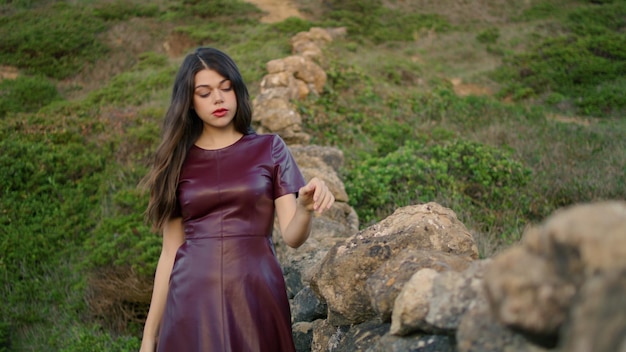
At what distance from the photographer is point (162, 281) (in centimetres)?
241

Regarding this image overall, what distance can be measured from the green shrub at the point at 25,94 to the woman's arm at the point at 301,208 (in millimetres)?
9069

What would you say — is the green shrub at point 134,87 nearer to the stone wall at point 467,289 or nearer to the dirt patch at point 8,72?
the dirt patch at point 8,72

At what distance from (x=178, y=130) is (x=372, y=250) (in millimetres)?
1076

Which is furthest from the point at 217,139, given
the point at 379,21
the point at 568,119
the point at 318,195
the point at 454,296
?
the point at 379,21

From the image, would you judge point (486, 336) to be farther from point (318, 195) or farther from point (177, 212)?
point (177, 212)

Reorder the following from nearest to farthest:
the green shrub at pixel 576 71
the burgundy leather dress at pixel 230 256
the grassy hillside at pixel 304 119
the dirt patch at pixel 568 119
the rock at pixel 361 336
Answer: the rock at pixel 361 336 < the burgundy leather dress at pixel 230 256 < the grassy hillside at pixel 304 119 < the dirt patch at pixel 568 119 < the green shrub at pixel 576 71

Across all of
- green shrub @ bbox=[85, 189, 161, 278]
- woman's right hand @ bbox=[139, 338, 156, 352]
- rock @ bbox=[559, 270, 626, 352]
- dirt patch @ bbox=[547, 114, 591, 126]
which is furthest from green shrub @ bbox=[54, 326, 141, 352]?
dirt patch @ bbox=[547, 114, 591, 126]

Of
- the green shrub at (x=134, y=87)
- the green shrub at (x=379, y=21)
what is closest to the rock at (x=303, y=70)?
the green shrub at (x=134, y=87)

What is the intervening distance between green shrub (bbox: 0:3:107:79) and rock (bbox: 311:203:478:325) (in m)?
12.6

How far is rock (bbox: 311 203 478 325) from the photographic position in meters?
2.00

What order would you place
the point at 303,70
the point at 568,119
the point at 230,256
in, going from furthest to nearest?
the point at 568,119 → the point at 303,70 → the point at 230,256

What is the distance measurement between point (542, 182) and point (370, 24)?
46.8ft

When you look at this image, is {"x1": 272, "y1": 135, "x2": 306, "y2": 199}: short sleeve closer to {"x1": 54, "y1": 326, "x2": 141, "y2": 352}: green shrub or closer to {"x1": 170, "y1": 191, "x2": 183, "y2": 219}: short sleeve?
{"x1": 170, "y1": 191, "x2": 183, "y2": 219}: short sleeve

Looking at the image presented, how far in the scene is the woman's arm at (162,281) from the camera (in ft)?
7.76
